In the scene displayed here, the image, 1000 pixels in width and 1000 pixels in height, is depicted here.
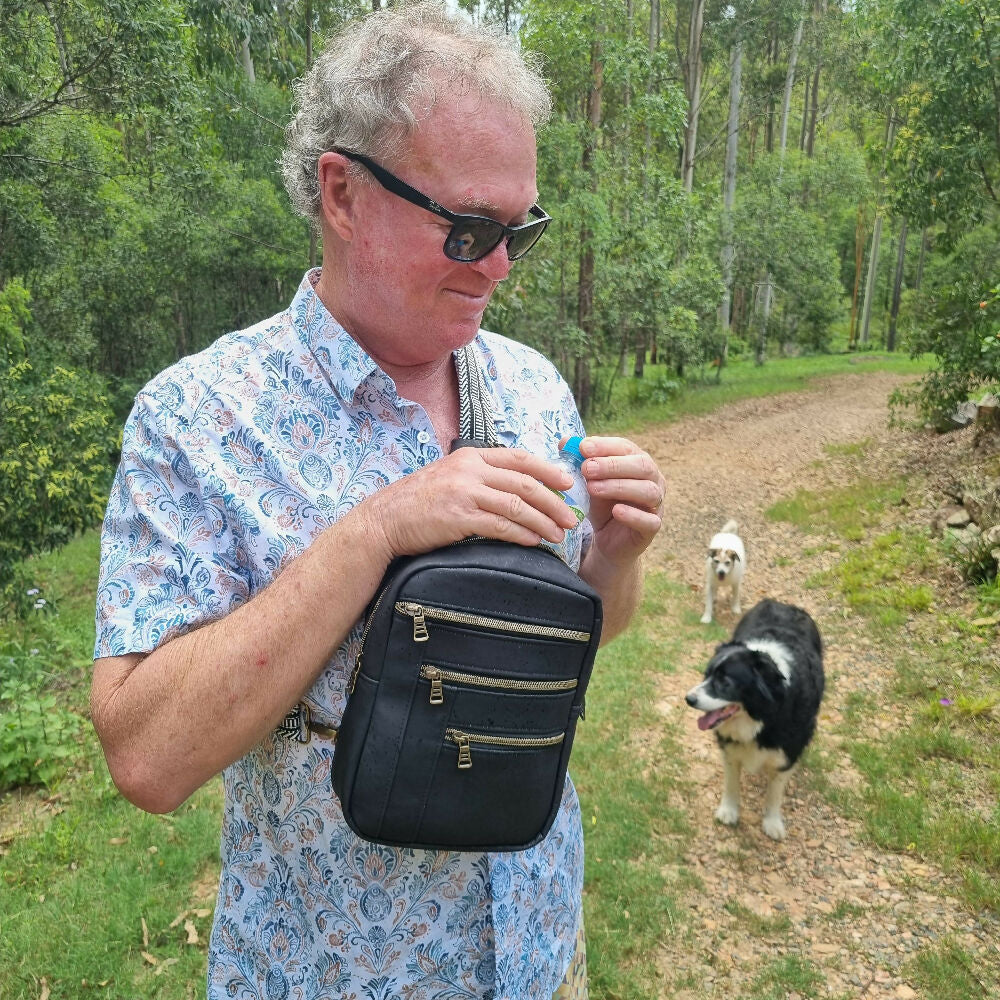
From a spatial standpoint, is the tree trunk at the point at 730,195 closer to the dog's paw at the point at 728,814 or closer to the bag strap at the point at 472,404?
the dog's paw at the point at 728,814

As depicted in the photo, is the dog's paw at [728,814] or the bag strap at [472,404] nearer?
the bag strap at [472,404]

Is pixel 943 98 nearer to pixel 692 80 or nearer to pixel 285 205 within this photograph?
pixel 285 205

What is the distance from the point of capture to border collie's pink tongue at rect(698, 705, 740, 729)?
3.93m

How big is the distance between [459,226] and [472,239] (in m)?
0.03

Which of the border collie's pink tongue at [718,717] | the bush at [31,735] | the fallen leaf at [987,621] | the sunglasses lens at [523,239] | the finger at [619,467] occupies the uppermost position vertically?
the sunglasses lens at [523,239]

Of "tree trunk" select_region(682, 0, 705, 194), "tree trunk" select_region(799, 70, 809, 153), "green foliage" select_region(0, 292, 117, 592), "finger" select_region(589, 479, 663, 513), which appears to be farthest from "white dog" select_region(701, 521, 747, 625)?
"tree trunk" select_region(799, 70, 809, 153)

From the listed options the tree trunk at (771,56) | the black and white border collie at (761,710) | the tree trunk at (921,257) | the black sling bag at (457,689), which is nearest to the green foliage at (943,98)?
the black and white border collie at (761,710)

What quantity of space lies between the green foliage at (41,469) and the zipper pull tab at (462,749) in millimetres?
6071

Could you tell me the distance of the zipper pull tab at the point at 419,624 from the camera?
0.99m

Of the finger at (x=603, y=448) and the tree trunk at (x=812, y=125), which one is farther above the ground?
the finger at (x=603, y=448)

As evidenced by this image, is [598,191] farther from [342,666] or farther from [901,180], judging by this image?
[342,666]

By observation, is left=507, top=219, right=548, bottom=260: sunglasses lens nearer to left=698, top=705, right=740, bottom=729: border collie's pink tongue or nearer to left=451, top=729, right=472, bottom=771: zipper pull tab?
left=451, top=729, right=472, bottom=771: zipper pull tab

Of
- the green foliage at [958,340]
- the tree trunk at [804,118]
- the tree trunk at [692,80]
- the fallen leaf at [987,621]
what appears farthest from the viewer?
the tree trunk at [804,118]

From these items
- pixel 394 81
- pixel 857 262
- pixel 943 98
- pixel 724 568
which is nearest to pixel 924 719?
pixel 724 568
